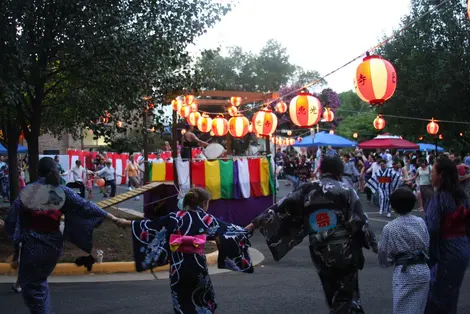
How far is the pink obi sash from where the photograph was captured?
4.39 metres

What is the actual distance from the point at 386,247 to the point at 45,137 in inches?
1569

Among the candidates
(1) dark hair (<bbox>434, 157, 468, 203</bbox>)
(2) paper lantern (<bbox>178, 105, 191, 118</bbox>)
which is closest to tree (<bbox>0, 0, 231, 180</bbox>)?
(1) dark hair (<bbox>434, 157, 468, 203</bbox>)

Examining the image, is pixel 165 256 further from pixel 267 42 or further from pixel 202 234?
pixel 267 42

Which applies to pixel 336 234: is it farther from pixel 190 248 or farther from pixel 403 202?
pixel 190 248

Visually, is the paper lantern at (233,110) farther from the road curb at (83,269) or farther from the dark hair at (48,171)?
the dark hair at (48,171)

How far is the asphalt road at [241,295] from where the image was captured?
6059 mm

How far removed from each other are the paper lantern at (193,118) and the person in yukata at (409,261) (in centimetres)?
1643

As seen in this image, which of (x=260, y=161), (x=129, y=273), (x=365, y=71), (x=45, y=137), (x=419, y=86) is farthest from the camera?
(x=45, y=137)

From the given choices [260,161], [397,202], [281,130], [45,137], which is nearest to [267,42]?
[281,130]

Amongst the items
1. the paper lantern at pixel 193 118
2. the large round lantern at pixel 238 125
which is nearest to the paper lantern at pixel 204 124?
the paper lantern at pixel 193 118

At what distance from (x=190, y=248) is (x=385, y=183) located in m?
12.3

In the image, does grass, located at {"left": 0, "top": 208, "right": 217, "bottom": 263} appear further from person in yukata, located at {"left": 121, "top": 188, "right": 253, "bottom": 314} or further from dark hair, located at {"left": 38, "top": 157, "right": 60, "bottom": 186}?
person in yukata, located at {"left": 121, "top": 188, "right": 253, "bottom": 314}

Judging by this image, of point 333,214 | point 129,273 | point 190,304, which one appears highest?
point 333,214

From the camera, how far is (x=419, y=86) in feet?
89.5
